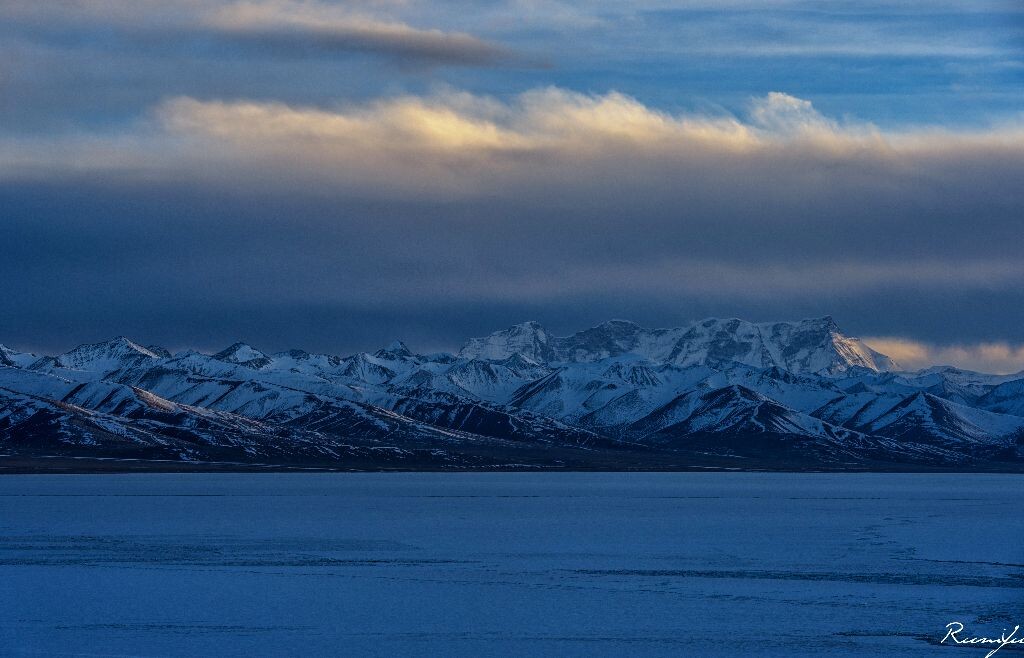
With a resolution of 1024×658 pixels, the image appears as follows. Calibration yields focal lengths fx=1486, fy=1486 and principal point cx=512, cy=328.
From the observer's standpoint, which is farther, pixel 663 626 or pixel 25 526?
pixel 25 526

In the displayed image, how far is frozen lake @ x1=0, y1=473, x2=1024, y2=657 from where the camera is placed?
67.6 meters

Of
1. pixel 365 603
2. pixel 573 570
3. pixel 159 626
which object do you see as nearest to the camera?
pixel 159 626

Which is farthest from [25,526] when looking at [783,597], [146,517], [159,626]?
[783,597]

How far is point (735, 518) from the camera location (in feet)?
533

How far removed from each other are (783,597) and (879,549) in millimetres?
32826

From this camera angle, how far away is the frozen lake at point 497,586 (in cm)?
6756

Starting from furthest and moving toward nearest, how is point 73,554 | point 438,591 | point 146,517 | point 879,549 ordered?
point 146,517 < point 879,549 < point 73,554 < point 438,591

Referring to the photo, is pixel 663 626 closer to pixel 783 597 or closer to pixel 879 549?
pixel 783 597

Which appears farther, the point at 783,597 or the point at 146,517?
the point at 146,517

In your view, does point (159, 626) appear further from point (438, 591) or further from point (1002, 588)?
point (1002, 588)

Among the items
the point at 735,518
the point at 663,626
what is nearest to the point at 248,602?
the point at 663,626

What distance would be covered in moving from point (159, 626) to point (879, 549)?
6083 cm

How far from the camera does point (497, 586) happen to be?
87.1 metres

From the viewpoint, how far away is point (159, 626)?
232ft
